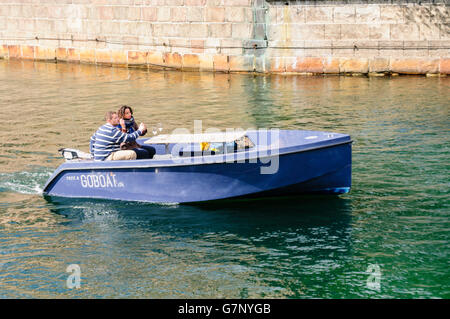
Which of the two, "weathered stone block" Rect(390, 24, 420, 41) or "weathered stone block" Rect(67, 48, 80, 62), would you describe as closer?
"weathered stone block" Rect(390, 24, 420, 41)

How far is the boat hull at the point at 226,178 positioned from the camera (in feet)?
30.4

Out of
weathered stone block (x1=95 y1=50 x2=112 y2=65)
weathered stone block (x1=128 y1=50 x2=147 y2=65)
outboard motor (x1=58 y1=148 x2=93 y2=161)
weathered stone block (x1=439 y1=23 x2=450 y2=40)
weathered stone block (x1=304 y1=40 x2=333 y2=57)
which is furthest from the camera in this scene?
weathered stone block (x1=95 y1=50 x2=112 y2=65)

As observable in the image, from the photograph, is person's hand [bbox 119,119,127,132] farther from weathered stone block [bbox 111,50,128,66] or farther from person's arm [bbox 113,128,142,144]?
weathered stone block [bbox 111,50,128,66]

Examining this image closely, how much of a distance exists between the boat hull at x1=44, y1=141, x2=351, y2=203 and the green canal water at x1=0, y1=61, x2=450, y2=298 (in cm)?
20

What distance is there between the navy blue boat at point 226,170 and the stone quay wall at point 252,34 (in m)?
10.5

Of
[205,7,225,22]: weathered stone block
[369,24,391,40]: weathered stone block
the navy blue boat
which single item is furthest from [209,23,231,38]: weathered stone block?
the navy blue boat

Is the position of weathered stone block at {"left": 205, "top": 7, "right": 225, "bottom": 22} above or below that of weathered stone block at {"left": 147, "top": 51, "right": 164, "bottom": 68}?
above

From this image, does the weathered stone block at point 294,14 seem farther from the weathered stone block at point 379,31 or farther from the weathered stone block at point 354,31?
the weathered stone block at point 379,31

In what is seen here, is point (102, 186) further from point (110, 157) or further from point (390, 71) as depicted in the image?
point (390, 71)

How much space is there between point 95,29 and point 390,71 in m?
9.94

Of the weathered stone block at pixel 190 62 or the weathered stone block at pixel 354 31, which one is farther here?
the weathered stone block at pixel 190 62

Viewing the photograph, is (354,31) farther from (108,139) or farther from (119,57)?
(108,139)

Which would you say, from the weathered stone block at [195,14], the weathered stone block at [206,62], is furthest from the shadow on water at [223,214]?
the weathered stone block at [195,14]

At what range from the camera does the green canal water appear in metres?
7.25
